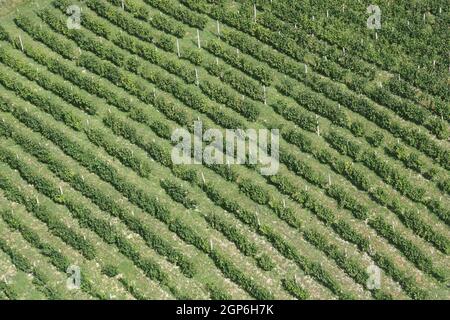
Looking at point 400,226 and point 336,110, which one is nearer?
point 400,226

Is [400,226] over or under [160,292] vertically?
over

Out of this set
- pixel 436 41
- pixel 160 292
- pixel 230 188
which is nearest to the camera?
pixel 160 292

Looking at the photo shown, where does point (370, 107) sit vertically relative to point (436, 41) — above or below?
below

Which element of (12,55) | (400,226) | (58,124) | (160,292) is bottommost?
(160,292)

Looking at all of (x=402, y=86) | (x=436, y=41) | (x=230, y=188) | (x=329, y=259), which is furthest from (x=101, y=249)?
(x=436, y=41)

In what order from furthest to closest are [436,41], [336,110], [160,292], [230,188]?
1. [436,41]
2. [336,110]
3. [230,188]
4. [160,292]

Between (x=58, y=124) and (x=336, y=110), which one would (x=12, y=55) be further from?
(x=336, y=110)

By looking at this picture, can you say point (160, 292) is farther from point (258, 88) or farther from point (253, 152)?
point (258, 88)

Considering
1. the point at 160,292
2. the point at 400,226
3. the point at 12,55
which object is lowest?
the point at 160,292

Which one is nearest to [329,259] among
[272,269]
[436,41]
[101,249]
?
[272,269]
